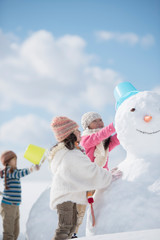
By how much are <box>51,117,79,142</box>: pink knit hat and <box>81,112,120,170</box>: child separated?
35 cm

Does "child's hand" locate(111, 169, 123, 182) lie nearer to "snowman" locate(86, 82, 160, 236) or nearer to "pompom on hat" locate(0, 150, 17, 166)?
"snowman" locate(86, 82, 160, 236)

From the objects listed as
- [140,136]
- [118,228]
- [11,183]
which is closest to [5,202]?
[11,183]

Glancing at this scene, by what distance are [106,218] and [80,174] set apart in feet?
1.15

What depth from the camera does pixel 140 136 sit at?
188 cm

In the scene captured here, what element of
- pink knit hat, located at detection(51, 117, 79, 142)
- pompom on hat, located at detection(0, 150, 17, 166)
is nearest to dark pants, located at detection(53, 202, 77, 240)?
pink knit hat, located at detection(51, 117, 79, 142)

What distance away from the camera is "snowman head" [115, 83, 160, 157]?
6.06ft

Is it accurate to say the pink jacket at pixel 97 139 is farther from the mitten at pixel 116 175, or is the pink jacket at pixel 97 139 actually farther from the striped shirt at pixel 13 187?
the striped shirt at pixel 13 187

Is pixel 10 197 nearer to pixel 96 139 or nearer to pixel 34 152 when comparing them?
pixel 34 152

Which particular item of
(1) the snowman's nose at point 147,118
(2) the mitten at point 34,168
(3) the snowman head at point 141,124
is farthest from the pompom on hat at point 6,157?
(1) the snowman's nose at point 147,118

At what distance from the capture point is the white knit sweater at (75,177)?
1.84 metres

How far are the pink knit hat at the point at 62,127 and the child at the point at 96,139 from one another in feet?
1.14

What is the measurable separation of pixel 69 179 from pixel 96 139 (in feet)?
1.85

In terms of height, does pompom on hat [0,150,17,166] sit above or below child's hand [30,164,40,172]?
above

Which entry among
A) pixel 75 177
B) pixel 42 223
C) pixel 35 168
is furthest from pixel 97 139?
pixel 42 223
